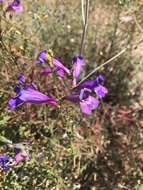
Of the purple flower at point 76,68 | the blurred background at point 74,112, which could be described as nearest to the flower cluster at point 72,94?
the purple flower at point 76,68

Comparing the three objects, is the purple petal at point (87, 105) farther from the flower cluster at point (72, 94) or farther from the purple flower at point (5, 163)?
the purple flower at point (5, 163)

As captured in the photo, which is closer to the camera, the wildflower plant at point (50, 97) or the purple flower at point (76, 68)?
the wildflower plant at point (50, 97)

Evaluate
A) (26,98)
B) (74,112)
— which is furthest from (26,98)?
(74,112)

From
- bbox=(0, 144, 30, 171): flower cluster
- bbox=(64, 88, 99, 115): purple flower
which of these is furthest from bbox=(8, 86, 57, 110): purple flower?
bbox=(0, 144, 30, 171): flower cluster

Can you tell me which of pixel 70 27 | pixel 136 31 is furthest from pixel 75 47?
pixel 136 31

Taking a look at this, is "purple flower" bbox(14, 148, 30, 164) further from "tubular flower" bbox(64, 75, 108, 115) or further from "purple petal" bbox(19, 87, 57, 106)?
"tubular flower" bbox(64, 75, 108, 115)

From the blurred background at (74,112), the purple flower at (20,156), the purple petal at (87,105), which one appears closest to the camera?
the purple petal at (87,105)

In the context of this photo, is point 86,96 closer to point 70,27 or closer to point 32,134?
point 32,134
